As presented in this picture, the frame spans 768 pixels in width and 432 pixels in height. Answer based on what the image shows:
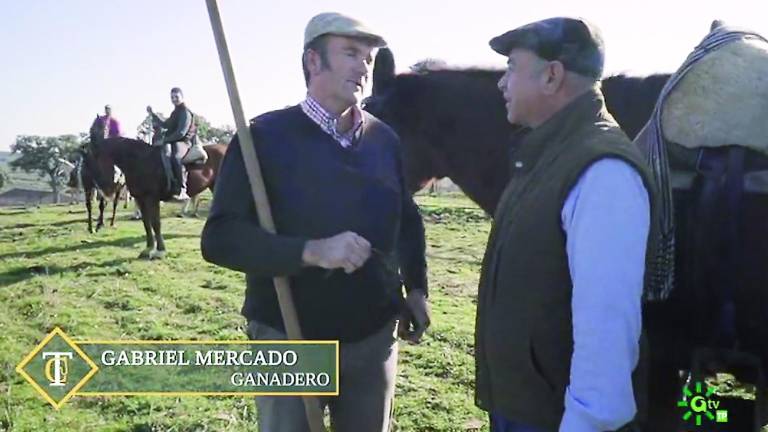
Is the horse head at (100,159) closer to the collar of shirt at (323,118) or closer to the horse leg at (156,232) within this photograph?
the horse leg at (156,232)

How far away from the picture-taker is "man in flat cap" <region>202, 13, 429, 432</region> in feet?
7.19

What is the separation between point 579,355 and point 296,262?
0.94 m

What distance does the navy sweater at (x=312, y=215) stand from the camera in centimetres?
221

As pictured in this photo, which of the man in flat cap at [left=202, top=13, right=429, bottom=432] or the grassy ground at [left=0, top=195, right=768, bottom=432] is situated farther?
the grassy ground at [left=0, top=195, right=768, bottom=432]

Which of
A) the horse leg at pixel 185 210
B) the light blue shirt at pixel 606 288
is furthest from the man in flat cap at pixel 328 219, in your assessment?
the horse leg at pixel 185 210

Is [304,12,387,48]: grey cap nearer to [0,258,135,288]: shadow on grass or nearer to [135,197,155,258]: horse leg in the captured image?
[0,258,135,288]: shadow on grass

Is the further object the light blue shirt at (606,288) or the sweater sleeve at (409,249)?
the sweater sleeve at (409,249)

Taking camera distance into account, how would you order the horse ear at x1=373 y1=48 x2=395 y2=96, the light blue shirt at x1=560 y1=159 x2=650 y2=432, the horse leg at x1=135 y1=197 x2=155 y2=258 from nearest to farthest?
the light blue shirt at x1=560 y1=159 x2=650 y2=432
the horse ear at x1=373 y1=48 x2=395 y2=96
the horse leg at x1=135 y1=197 x2=155 y2=258

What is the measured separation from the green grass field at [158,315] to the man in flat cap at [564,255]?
8.63 feet

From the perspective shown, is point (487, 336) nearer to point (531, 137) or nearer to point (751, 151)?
point (531, 137)

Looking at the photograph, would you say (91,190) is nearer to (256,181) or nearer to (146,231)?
(146,231)

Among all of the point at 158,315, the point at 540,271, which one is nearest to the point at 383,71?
the point at 540,271

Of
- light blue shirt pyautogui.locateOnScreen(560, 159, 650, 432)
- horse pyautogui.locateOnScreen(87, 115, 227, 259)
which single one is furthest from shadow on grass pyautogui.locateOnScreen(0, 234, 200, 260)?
light blue shirt pyautogui.locateOnScreen(560, 159, 650, 432)

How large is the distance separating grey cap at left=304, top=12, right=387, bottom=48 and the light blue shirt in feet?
3.39
